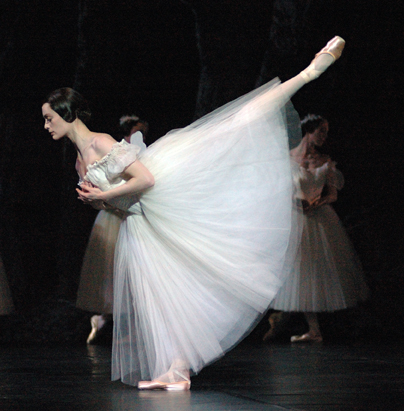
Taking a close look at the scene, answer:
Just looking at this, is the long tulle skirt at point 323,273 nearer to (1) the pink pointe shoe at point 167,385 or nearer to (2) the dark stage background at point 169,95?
(2) the dark stage background at point 169,95

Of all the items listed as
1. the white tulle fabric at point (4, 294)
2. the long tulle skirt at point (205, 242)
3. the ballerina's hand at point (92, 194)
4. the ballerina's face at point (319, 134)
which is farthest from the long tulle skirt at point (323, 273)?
the ballerina's hand at point (92, 194)

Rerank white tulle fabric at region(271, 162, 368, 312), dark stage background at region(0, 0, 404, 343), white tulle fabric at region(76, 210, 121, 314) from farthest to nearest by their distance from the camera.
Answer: dark stage background at region(0, 0, 404, 343) < white tulle fabric at region(271, 162, 368, 312) < white tulle fabric at region(76, 210, 121, 314)

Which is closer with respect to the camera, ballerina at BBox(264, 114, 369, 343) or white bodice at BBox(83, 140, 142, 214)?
white bodice at BBox(83, 140, 142, 214)

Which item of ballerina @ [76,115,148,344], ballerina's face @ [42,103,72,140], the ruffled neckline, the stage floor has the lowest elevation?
the stage floor

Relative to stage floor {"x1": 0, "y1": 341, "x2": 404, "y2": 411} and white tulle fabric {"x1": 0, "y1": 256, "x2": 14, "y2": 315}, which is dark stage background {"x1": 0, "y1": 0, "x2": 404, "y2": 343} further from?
stage floor {"x1": 0, "y1": 341, "x2": 404, "y2": 411}

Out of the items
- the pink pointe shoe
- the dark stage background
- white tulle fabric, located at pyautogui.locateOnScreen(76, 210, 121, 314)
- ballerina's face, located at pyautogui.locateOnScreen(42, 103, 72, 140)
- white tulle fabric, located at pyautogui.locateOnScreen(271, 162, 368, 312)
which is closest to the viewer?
the pink pointe shoe

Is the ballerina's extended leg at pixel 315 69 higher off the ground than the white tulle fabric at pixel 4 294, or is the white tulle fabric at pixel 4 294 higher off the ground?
the ballerina's extended leg at pixel 315 69

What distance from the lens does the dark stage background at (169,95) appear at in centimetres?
520

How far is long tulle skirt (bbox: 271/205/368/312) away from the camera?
15.6ft

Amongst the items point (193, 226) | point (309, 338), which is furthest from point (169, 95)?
point (193, 226)

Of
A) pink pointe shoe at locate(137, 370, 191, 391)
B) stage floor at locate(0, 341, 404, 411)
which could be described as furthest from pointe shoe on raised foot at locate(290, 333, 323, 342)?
pink pointe shoe at locate(137, 370, 191, 391)

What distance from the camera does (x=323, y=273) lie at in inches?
190

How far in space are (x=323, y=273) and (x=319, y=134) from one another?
856 mm

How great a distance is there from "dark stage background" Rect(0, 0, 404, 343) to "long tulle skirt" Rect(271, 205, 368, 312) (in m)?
0.50
